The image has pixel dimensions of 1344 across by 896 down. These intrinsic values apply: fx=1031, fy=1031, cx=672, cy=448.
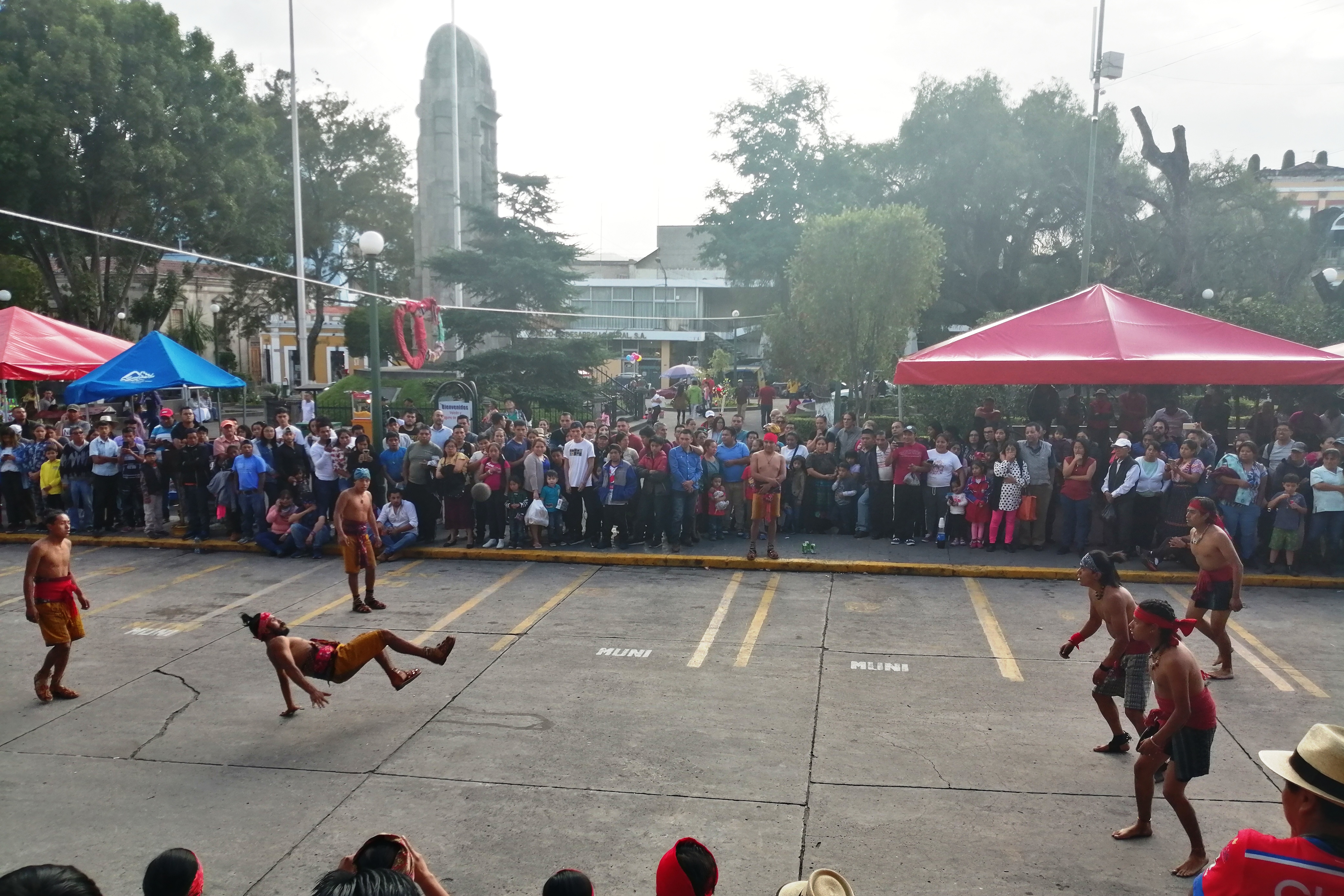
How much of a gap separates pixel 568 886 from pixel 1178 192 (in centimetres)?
3261

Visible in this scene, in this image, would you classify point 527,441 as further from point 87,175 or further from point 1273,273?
point 1273,273

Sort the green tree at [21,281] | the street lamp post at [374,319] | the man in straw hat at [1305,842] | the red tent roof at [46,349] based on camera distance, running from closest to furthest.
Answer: the man in straw hat at [1305,842], the street lamp post at [374,319], the red tent roof at [46,349], the green tree at [21,281]

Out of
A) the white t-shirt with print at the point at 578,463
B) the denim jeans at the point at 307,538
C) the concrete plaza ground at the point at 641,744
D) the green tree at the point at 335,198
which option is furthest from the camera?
the green tree at the point at 335,198

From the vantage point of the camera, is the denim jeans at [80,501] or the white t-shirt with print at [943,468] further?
the denim jeans at [80,501]

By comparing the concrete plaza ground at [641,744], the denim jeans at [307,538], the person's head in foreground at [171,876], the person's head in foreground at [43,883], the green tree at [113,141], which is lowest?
the concrete plaza ground at [641,744]

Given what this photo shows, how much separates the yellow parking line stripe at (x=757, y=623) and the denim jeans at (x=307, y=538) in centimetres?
634

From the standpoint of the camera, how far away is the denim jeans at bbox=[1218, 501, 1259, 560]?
12695mm

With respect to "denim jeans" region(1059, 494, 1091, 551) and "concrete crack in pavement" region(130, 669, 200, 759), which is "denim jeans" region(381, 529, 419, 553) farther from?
"denim jeans" region(1059, 494, 1091, 551)

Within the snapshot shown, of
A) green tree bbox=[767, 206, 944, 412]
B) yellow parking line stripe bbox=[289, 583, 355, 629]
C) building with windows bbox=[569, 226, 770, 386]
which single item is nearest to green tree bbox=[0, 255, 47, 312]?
green tree bbox=[767, 206, 944, 412]

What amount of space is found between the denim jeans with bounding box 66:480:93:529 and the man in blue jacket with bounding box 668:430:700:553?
916 cm

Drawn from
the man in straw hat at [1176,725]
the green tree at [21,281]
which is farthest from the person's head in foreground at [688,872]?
the green tree at [21,281]

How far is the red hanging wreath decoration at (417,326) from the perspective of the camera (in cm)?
2203

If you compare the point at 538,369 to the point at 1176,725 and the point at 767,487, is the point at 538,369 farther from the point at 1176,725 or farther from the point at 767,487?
the point at 1176,725

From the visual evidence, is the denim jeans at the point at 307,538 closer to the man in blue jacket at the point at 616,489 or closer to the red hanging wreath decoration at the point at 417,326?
the man in blue jacket at the point at 616,489
